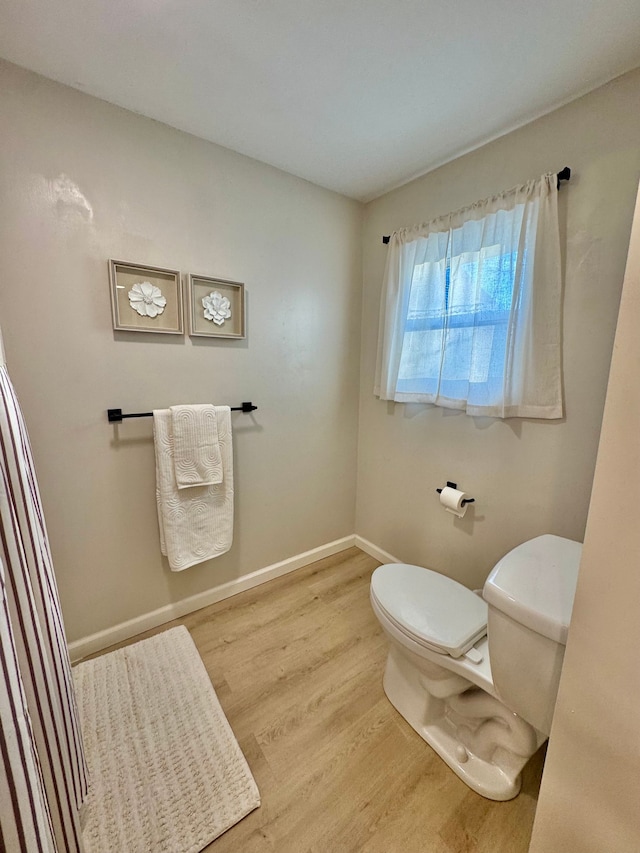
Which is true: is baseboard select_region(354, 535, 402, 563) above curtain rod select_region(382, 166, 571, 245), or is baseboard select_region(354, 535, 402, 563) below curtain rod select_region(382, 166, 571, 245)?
below

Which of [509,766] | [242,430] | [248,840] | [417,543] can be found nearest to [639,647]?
[509,766]

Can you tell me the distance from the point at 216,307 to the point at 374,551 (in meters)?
1.82

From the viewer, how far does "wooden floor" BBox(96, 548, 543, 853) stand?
959 millimetres

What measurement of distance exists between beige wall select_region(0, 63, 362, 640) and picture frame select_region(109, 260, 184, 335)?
0.15ft

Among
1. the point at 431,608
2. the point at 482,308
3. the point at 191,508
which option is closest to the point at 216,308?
the point at 191,508

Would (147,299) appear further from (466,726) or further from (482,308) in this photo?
(466,726)

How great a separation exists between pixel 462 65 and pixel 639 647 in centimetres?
170

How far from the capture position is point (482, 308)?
4.90 feet

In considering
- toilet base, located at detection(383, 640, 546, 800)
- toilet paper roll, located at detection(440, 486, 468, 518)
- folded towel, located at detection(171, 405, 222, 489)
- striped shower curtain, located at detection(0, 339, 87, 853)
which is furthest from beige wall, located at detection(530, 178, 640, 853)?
folded towel, located at detection(171, 405, 222, 489)

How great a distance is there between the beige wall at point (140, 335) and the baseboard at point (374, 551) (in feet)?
1.60

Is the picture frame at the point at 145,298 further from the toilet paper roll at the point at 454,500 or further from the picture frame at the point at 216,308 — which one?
the toilet paper roll at the point at 454,500

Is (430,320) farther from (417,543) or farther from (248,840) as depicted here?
(248,840)

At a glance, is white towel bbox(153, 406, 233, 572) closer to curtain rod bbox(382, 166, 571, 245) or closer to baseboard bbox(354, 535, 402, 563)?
baseboard bbox(354, 535, 402, 563)

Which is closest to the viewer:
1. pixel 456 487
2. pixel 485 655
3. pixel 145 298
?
pixel 485 655
